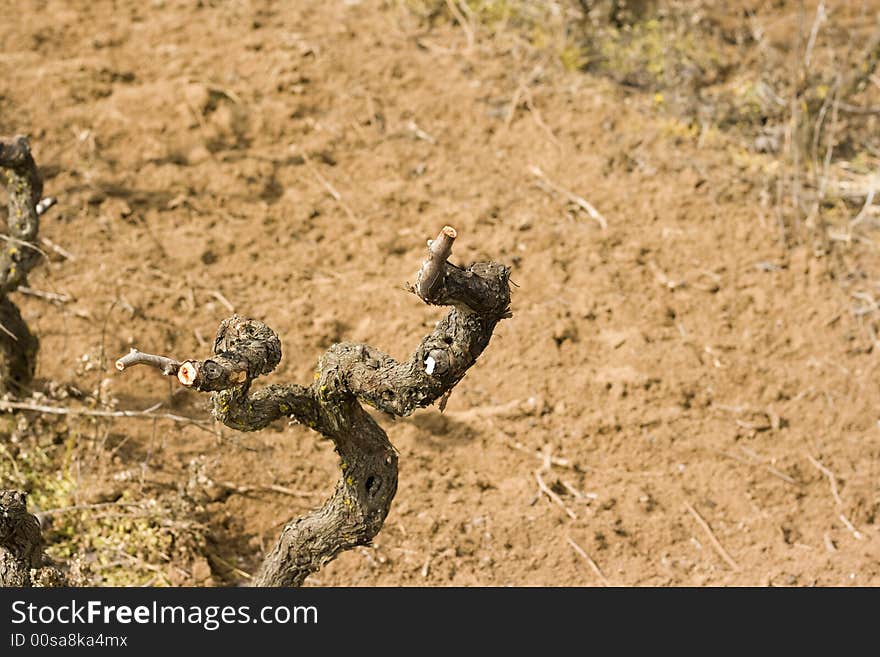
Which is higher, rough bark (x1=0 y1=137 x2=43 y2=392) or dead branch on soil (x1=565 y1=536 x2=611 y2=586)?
rough bark (x1=0 y1=137 x2=43 y2=392)

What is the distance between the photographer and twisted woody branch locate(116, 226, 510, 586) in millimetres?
2590

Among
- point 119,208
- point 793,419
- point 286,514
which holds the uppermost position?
point 119,208

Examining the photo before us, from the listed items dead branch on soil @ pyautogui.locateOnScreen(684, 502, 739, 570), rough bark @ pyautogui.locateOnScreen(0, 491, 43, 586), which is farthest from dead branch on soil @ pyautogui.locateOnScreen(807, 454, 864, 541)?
rough bark @ pyautogui.locateOnScreen(0, 491, 43, 586)

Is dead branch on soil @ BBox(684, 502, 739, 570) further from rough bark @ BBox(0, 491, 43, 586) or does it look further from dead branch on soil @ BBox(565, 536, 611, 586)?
rough bark @ BBox(0, 491, 43, 586)

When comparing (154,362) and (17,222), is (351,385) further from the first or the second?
(17,222)

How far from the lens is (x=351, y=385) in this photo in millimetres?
2914

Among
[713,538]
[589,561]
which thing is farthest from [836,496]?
[589,561]

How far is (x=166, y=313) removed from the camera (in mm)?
4867

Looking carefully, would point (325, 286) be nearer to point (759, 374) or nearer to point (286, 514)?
point (286, 514)

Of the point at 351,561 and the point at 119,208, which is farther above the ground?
the point at 119,208

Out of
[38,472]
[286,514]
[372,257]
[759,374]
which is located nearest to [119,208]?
[372,257]

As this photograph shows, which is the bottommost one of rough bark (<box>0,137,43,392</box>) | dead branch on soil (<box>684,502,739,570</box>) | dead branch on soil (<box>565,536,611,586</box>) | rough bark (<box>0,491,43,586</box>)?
dead branch on soil (<box>684,502,739,570</box>)

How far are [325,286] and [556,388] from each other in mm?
1154

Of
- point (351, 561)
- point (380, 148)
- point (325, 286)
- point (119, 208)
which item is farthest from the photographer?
point (380, 148)
